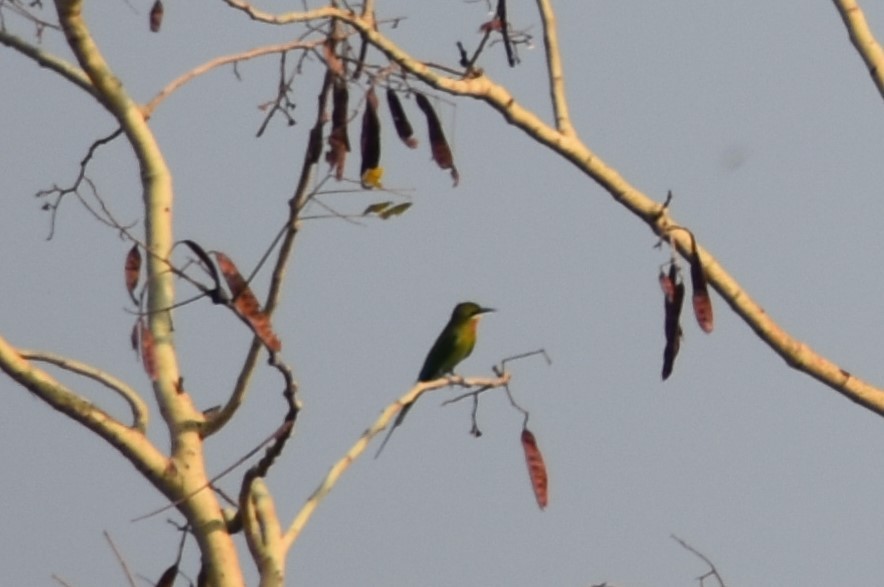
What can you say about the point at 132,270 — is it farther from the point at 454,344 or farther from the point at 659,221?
the point at 454,344

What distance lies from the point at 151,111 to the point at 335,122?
0.63 m

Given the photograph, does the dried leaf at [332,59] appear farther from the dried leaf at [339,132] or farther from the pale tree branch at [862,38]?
the pale tree branch at [862,38]

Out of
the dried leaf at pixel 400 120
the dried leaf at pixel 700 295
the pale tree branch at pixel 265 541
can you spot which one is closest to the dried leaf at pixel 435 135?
the dried leaf at pixel 400 120

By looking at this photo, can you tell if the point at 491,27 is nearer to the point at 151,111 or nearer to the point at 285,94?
the point at 285,94

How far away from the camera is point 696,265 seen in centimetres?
494

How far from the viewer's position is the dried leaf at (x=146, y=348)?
4938 millimetres

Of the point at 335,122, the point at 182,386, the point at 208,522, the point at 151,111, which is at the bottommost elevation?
the point at 208,522

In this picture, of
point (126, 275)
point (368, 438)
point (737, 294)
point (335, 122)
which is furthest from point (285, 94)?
point (737, 294)

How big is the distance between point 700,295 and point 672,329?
5.5 inches

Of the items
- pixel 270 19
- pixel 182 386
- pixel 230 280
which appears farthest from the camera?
pixel 182 386

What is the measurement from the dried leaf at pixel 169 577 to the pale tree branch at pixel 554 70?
163cm

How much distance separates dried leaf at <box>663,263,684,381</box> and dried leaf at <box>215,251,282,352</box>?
1019 millimetres

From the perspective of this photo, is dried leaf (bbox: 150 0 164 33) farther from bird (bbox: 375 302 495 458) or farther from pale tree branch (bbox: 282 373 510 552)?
bird (bbox: 375 302 495 458)

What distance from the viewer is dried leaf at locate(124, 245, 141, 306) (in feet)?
16.7
